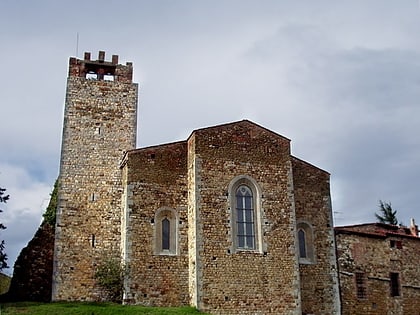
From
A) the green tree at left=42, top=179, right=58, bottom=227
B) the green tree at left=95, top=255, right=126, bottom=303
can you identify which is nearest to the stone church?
the green tree at left=95, top=255, right=126, bottom=303

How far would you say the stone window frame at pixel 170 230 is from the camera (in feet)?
84.8

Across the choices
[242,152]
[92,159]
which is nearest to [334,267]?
[242,152]

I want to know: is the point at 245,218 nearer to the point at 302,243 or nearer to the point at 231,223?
the point at 231,223

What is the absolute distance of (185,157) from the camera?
27.4 meters

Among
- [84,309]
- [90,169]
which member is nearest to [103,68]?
[90,169]

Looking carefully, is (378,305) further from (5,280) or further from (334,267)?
(5,280)

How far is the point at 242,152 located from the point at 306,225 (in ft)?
16.5

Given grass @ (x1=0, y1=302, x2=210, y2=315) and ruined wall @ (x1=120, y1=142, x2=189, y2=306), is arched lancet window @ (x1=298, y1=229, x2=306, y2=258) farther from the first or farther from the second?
grass @ (x1=0, y1=302, x2=210, y2=315)

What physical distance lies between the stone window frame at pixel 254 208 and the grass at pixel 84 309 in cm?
365

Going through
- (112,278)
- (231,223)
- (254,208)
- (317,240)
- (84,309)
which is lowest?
(84,309)

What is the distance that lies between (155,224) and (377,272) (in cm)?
1162

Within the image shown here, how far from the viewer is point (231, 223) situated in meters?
25.8

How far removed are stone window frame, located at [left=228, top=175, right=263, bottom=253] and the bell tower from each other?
5.73m

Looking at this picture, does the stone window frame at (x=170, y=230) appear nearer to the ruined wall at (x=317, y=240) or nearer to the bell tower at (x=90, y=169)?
the bell tower at (x=90, y=169)
